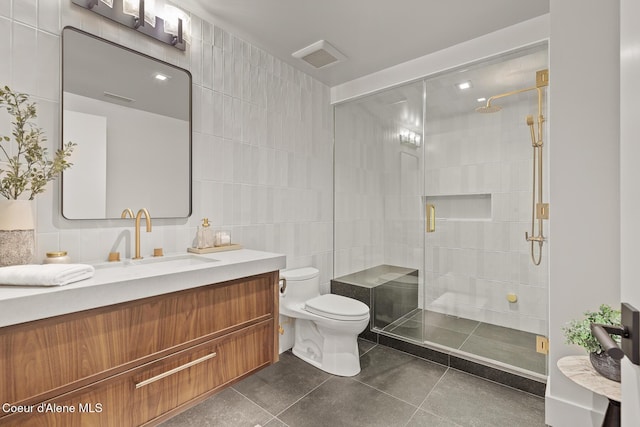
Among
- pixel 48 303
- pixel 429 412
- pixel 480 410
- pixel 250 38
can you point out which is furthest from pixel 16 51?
pixel 480 410

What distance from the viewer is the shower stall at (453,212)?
226 centimetres

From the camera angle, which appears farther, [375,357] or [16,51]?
[375,357]

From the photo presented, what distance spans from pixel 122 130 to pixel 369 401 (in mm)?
2124

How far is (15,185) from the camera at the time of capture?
1.24 m

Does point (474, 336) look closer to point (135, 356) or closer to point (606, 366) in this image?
point (606, 366)

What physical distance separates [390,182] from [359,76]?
1020mm

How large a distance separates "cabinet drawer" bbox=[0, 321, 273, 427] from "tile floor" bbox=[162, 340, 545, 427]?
464 millimetres

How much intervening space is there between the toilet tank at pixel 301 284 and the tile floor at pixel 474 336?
0.77m

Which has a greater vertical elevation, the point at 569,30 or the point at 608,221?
the point at 569,30

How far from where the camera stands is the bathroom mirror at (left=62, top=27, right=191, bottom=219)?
4.89 feet

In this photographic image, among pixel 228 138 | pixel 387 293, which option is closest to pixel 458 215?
pixel 387 293

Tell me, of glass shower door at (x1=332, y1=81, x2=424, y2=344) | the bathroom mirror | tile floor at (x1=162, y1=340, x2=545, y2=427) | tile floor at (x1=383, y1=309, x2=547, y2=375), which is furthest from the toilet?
the bathroom mirror

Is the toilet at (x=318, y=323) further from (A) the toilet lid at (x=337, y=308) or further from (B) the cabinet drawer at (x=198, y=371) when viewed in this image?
(B) the cabinet drawer at (x=198, y=371)

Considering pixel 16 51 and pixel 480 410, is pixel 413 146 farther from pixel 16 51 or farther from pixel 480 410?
pixel 16 51
